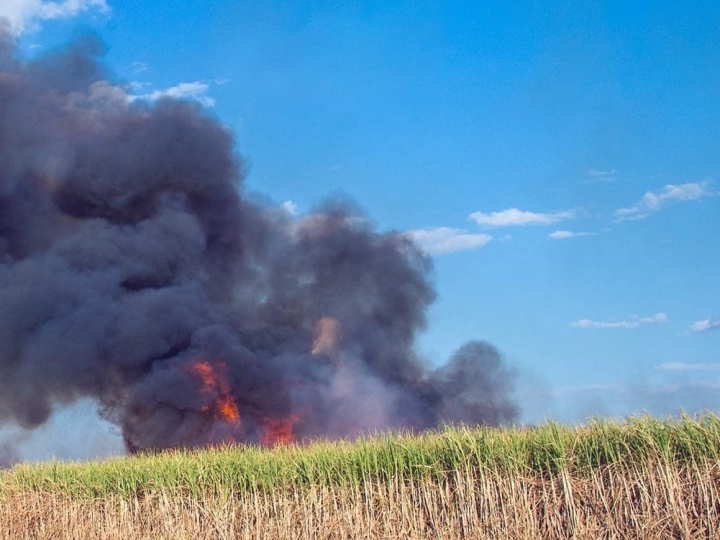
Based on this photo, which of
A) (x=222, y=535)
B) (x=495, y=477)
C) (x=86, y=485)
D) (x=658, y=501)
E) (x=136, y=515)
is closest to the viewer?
(x=658, y=501)

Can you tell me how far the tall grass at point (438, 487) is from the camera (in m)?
10.7

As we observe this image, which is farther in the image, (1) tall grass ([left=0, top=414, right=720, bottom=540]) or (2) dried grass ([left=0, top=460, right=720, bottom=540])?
(1) tall grass ([left=0, top=414, right=720, bottom=540])

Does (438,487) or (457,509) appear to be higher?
(438,487)

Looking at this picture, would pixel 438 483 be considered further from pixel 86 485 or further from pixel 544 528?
pixel 86 485

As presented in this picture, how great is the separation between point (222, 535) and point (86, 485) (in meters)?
4.57

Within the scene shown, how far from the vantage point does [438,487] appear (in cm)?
1234

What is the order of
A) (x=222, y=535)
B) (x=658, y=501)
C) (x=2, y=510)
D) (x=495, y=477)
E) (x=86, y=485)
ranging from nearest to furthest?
(x=658, y=501), (x=495, y=477), (x=222, y=535), (x=86, y=485), (x=2, y=510)

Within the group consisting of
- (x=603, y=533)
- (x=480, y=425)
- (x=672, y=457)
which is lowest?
(x=603, y=533)

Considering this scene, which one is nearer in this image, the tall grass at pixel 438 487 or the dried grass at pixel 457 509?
the dried grass at pixel 457 509

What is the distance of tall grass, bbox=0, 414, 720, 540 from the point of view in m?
10.7

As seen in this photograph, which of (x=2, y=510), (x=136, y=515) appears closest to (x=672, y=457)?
(x=136, y=515)

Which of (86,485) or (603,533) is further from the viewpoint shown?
(86,485)

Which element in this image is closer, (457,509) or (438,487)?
(457,509)

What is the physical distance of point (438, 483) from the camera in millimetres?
12375
